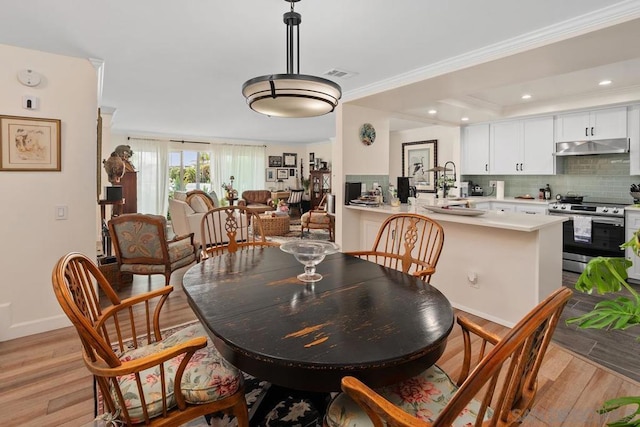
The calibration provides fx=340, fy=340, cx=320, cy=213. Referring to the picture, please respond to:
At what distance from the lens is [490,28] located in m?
2.45

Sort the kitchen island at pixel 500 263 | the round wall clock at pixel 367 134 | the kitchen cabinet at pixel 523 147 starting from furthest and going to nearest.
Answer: the kitchen cabinet at pixel 523 147, the round wall clock at pixel 367 134, the kitchen island at pixel 500 263

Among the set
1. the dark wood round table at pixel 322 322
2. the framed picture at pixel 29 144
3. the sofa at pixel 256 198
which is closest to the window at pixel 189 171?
the sofa at pixel 256 198

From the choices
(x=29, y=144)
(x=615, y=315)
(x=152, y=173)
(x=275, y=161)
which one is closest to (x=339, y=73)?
(x=29, y=144)

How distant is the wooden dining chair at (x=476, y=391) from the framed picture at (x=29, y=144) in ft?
10.2

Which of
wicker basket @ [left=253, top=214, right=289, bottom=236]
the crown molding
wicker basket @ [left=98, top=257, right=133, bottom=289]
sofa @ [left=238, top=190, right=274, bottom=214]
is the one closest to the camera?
the crown molding

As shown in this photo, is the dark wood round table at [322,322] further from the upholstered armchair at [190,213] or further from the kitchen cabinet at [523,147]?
the kitchen cabinet at [523,147]

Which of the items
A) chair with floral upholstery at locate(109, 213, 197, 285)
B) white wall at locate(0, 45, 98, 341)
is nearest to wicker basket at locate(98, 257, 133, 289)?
chair with floral upholstery at locate(109, 213, 197, 285)

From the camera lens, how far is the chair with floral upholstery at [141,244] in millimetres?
3412

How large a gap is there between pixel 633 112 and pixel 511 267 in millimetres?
3169

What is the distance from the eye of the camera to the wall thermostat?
2750mm

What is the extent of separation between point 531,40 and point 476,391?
277 centimetres

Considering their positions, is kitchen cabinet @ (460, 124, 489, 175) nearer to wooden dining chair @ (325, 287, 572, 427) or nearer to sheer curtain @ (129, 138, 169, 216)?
wooden dining chair @ (325, 287, 572, 427)

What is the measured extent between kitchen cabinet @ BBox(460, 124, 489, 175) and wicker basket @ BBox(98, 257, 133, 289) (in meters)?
5.56

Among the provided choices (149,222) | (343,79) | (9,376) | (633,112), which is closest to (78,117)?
(149,222)
